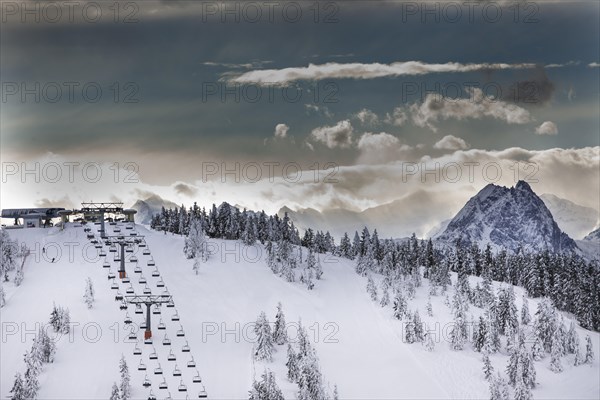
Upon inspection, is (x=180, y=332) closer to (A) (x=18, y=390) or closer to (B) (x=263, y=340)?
(B) (x=263, y=340)

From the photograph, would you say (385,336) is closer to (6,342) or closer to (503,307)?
(503,307)

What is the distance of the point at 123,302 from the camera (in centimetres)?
18850

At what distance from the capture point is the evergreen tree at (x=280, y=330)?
182 meters

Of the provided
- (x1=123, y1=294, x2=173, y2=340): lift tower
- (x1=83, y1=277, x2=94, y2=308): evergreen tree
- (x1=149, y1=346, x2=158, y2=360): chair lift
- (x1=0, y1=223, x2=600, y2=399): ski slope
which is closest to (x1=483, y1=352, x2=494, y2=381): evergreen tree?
(x1=0, y1=223, x2=600, y2=399): ski slope

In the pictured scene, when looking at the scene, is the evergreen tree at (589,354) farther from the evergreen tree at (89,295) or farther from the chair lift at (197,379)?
the evergreen tree at (89,295)

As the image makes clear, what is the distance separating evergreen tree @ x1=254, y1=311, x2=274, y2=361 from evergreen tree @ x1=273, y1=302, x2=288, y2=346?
2.81 m

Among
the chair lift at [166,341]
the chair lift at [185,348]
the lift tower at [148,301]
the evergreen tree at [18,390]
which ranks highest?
the lift tower at [148,301]

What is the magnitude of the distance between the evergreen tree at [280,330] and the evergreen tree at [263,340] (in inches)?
111

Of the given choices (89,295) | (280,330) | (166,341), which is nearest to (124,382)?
(166,341)

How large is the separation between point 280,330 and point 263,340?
7749 millimetres

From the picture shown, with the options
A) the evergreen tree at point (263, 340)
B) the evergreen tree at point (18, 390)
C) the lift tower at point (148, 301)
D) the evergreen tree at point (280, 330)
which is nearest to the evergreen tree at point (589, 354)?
the evergreen tree at point (280, 330)

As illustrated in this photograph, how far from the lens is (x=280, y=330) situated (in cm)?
18325

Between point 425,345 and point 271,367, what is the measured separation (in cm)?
2774

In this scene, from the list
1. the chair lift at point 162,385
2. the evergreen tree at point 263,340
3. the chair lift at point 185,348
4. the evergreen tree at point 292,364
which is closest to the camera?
the chair lift at point 162,385
